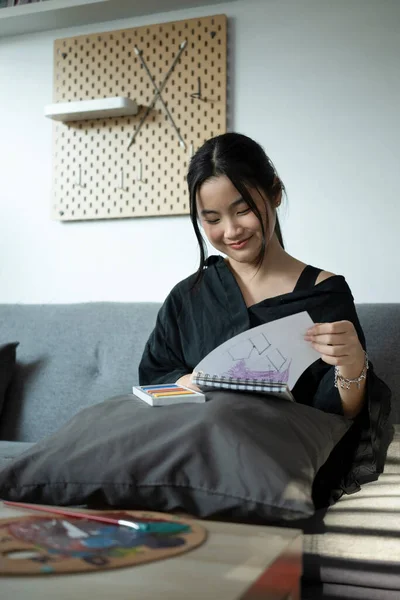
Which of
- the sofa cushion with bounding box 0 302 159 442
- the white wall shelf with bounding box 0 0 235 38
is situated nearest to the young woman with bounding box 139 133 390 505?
the sofa cushion with bounding box 0 302 159 442

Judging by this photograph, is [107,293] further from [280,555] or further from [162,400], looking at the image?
[280,555]

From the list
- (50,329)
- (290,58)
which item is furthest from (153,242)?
(290,58)

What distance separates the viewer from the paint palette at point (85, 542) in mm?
673

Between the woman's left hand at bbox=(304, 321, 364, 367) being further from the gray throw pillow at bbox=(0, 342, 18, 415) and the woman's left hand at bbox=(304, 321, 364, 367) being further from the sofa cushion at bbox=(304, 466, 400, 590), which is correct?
the gray throw pillow at bbox=(0, 342, 18, 415)

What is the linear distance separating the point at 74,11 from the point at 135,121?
0.45 meters

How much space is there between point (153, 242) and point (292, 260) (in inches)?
35.1

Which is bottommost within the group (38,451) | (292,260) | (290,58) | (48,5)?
(38,451)

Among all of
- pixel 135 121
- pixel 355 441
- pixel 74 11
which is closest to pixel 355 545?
pixel 355 441

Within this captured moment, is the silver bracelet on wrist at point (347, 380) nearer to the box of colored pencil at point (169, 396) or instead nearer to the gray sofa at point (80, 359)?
the gray sofa at point (80, 359)

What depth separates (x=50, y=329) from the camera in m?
2.22

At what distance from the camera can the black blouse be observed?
140 cm

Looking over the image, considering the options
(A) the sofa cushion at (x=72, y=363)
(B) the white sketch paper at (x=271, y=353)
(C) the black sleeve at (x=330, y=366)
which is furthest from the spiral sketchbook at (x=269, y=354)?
(A) the sofa cushion at (x=72, y=363)

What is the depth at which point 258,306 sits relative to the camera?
1589mm

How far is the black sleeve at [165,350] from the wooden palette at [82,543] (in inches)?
33.8
